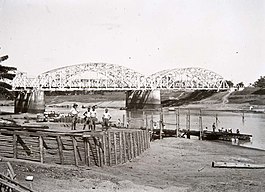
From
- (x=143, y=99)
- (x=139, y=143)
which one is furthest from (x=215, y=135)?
(x=143, y=99)

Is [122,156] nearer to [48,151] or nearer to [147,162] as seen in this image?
[147,162]

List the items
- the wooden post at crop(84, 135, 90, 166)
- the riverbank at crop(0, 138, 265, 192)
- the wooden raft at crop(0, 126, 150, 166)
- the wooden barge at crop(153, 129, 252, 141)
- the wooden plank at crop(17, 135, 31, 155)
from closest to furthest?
1. the riverbank at crop(0, 138, 265, 192)
2. the wooden raft at crop(0, 126, 150, 166)
3. the wooden post at crop(84, 135, 90, 166)
4. the wooden plank at crop(17, 135, 31, 155)
5. the wooden barge at crop(153, 129, 252, 141)

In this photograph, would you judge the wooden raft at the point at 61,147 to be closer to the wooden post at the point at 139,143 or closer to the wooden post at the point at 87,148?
the wooden post at the point at 87,148

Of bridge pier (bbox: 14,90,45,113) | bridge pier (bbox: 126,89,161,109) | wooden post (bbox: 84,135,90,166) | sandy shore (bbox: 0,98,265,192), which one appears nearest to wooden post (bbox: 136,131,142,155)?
sandy shore (bbox: 0,98,265,192)

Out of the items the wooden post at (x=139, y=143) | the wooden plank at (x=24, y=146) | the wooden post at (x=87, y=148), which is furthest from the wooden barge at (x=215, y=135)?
the wooden plank at (x=24, y=146)

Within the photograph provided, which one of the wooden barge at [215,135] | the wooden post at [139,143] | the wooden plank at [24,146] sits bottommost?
the wooden barge at [215,135]

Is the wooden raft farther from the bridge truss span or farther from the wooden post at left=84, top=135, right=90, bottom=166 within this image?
the bridge truss span

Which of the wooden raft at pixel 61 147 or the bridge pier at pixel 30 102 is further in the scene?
the bridge pier at pixel 30 102
